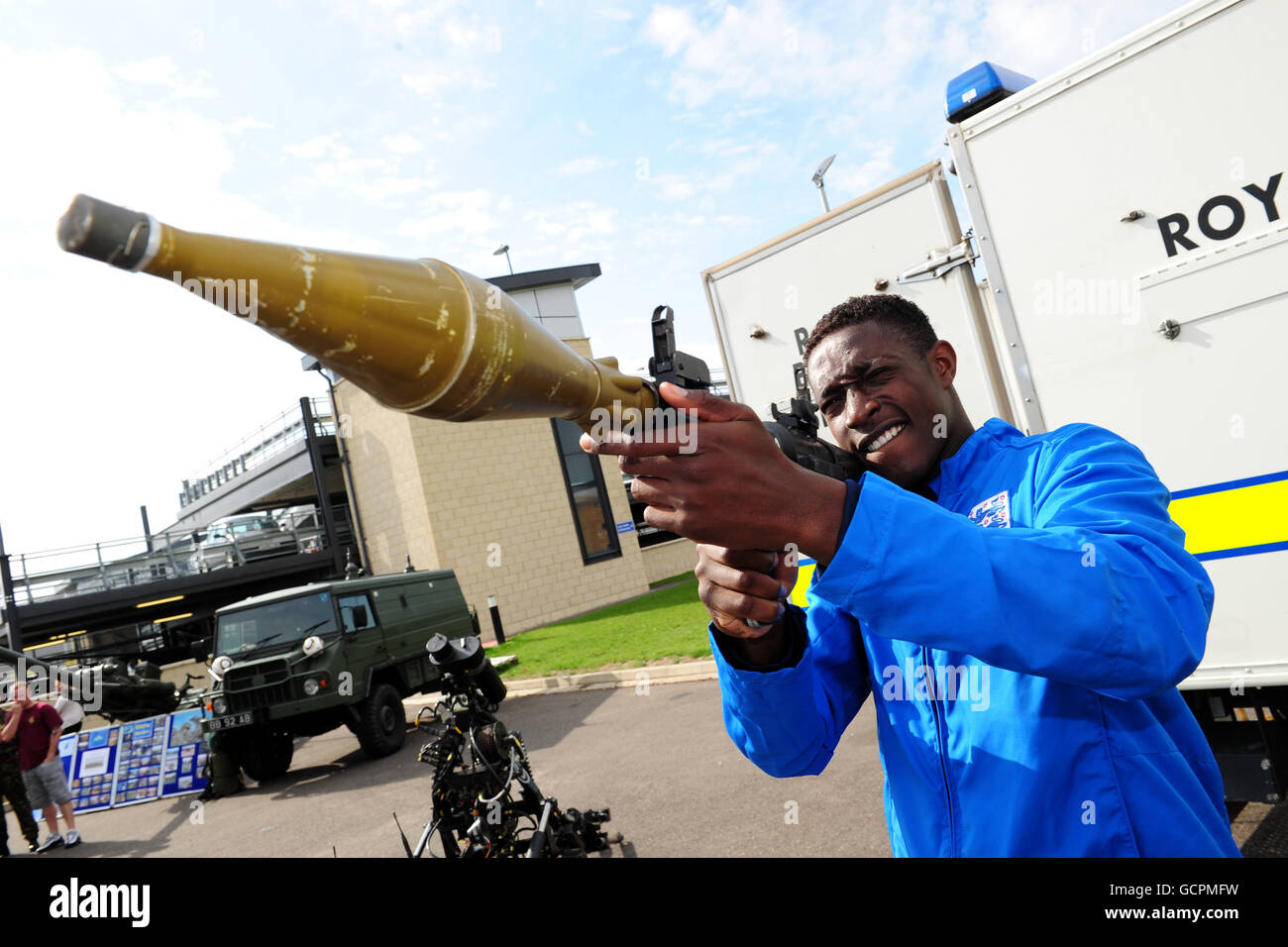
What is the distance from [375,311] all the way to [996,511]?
4.30 feet

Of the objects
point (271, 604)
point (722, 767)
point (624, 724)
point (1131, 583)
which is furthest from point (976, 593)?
point (271, 604)

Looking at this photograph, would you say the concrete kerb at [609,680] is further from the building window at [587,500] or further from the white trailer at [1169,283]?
the building window at [587,500]

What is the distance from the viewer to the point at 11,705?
8.83m

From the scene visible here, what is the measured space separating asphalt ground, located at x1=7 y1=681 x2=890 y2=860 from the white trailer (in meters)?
2.40

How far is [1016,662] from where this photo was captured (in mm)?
1013

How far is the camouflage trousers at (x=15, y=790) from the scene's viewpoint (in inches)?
321

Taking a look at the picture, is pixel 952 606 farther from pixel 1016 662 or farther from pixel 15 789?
pixel 15 789

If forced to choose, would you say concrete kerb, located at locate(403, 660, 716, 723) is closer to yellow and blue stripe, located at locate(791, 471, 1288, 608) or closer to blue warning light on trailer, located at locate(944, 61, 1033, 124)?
yellow and blue stripe, located at locate(791, 471, 1288, 608)

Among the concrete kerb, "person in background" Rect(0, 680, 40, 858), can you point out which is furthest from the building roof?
"person in background" Rect(0, 680, 40, 858)

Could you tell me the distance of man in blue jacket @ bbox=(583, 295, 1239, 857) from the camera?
0.99 metres

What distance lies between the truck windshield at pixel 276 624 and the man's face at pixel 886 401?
375 inches

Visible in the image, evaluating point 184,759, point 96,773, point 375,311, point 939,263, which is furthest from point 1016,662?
point 96,773
